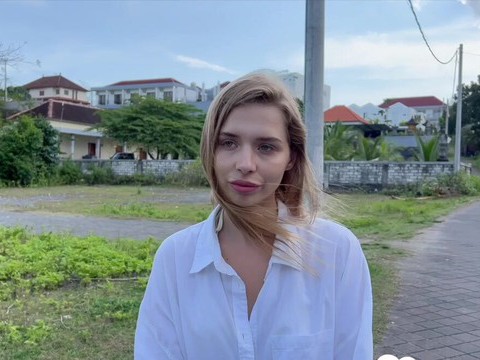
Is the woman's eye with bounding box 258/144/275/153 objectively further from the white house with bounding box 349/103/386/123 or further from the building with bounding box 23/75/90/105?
the building with bounding box 23/75/90/105

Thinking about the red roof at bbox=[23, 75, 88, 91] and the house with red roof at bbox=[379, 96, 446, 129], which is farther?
the house with red roof at bbox=[379, 96, 446, 129]

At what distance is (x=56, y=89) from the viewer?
A: 2808 inches

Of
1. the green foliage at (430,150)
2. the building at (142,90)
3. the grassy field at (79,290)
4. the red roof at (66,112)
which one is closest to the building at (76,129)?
the red roof at (66,112)

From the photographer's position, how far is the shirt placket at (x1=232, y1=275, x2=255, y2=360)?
1220mm

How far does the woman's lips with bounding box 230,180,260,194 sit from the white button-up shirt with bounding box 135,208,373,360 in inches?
6.0

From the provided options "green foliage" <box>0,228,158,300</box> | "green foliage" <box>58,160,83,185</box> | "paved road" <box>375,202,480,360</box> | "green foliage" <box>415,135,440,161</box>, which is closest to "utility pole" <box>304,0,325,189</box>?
"paved road" <box>375,202,480,360</box>

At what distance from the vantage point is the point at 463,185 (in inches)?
817

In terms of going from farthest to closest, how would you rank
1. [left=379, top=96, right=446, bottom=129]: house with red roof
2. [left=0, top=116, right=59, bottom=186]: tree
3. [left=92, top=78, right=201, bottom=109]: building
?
[left=379, top=96, right=446, bottom=129]: house with red roof
[left=92, top=78, right=201, bottom=109]: building
[left=0, top=116, right=59, bottom=186]: tree

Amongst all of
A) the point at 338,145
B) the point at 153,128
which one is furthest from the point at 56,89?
the point at 338,145

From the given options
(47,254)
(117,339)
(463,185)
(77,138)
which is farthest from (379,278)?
(77,138)

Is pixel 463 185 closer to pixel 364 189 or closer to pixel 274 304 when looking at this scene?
pixel 364 189

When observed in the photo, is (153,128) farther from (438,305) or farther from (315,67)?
(438,305)

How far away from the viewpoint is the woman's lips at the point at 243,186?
4.23ft

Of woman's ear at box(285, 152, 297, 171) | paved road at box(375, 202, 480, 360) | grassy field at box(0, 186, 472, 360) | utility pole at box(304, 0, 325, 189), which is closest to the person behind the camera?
woman's ear at box(285, 152, 297, 171)
